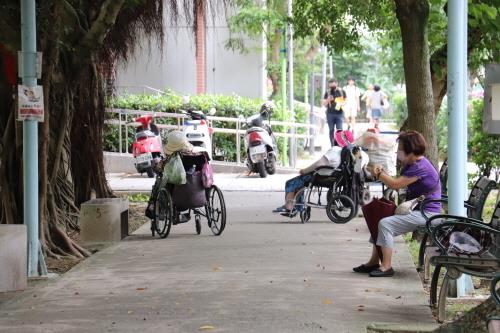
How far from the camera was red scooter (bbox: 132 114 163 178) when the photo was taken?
19609 mm

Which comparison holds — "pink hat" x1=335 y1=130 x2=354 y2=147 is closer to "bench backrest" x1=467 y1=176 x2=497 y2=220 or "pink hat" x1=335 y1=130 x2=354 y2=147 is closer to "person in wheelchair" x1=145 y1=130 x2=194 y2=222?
"person in wheelchair" x1=145 y1=130 x2=194 y2=222

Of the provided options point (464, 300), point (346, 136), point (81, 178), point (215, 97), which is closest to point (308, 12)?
point (346, 136)

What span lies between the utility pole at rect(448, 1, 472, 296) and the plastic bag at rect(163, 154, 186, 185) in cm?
451

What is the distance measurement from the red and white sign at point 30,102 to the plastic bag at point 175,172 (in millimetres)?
2679

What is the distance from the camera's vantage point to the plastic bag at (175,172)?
1177 centimetres

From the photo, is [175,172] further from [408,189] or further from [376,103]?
[376,103]

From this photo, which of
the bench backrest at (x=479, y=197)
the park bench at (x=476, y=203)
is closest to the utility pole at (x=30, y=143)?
the park bench at (x=476, y=203)

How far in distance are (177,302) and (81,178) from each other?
22.8ft

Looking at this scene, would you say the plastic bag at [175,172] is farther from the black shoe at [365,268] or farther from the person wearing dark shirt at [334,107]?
the person wearing dark shirt at [334,107]

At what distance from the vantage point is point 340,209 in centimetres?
1325

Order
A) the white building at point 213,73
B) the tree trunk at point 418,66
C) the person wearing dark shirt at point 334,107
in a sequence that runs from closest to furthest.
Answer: the tree trunk at point 418,66 → the person wearing dark shirt at point 334,107 → the white building at point 213,73

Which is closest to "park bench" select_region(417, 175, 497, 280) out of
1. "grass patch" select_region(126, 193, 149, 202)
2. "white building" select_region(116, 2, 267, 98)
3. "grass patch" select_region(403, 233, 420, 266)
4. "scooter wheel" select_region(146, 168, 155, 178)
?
"grass patch" select_region(403, 233, 420, 266)

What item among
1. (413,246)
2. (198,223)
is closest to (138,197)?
(198,223)

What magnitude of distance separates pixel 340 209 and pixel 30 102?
17.7 feet
